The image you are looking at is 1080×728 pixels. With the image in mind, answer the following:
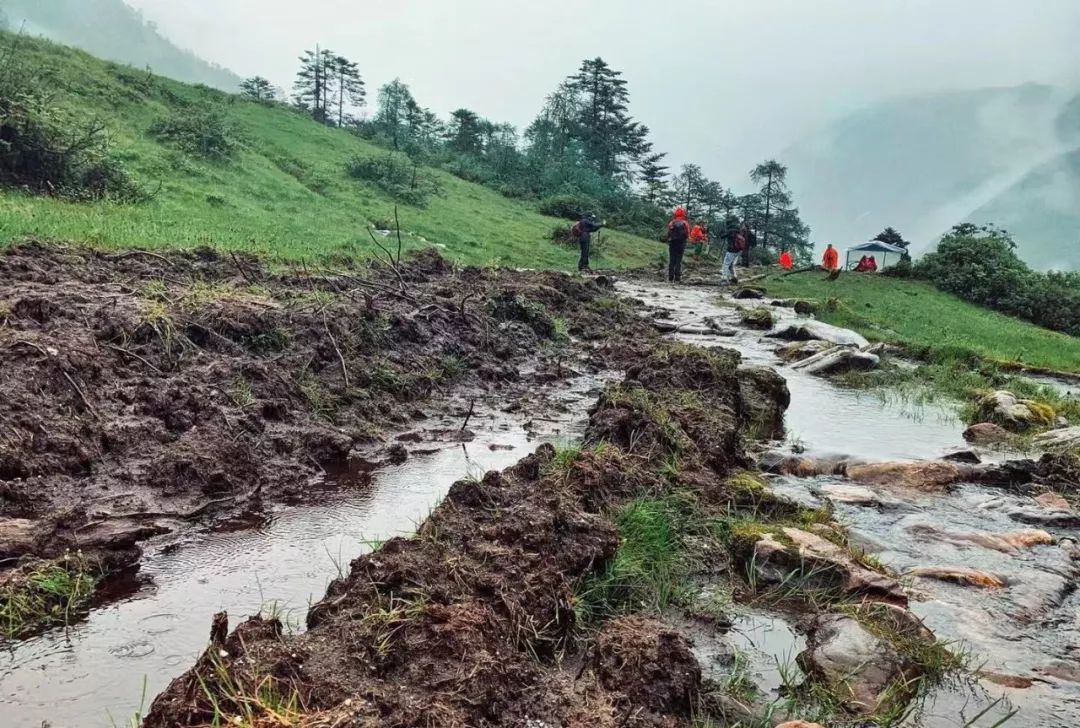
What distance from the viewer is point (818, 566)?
488cm

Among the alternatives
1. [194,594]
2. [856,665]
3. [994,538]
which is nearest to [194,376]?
[194,594]

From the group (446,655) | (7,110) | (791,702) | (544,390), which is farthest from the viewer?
(7,110)

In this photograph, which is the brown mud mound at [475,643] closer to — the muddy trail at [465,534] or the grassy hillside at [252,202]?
the muddy trail at [465,534]

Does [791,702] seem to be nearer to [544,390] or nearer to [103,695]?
[103,695]

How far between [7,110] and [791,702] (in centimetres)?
1836

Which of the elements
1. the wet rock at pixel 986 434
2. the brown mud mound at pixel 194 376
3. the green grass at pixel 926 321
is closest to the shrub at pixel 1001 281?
the green grass at pixel 926 321

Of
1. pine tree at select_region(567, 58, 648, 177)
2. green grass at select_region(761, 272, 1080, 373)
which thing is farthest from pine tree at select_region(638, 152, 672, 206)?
green grass at select_region(761, 272, 1080, 373)

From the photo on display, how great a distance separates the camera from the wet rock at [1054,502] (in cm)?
687

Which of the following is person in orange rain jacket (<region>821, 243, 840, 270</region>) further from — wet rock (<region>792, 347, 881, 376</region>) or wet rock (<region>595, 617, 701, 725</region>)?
wet rock (<region>595, 617, 701, 725</region>)

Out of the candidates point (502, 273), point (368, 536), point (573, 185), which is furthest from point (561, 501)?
point (573, 185)

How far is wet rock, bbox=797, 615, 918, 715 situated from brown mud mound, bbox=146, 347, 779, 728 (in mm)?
709

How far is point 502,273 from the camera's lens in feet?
57.0

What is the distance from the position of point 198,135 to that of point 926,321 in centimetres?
2145

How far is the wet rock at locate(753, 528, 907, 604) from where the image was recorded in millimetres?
4660
